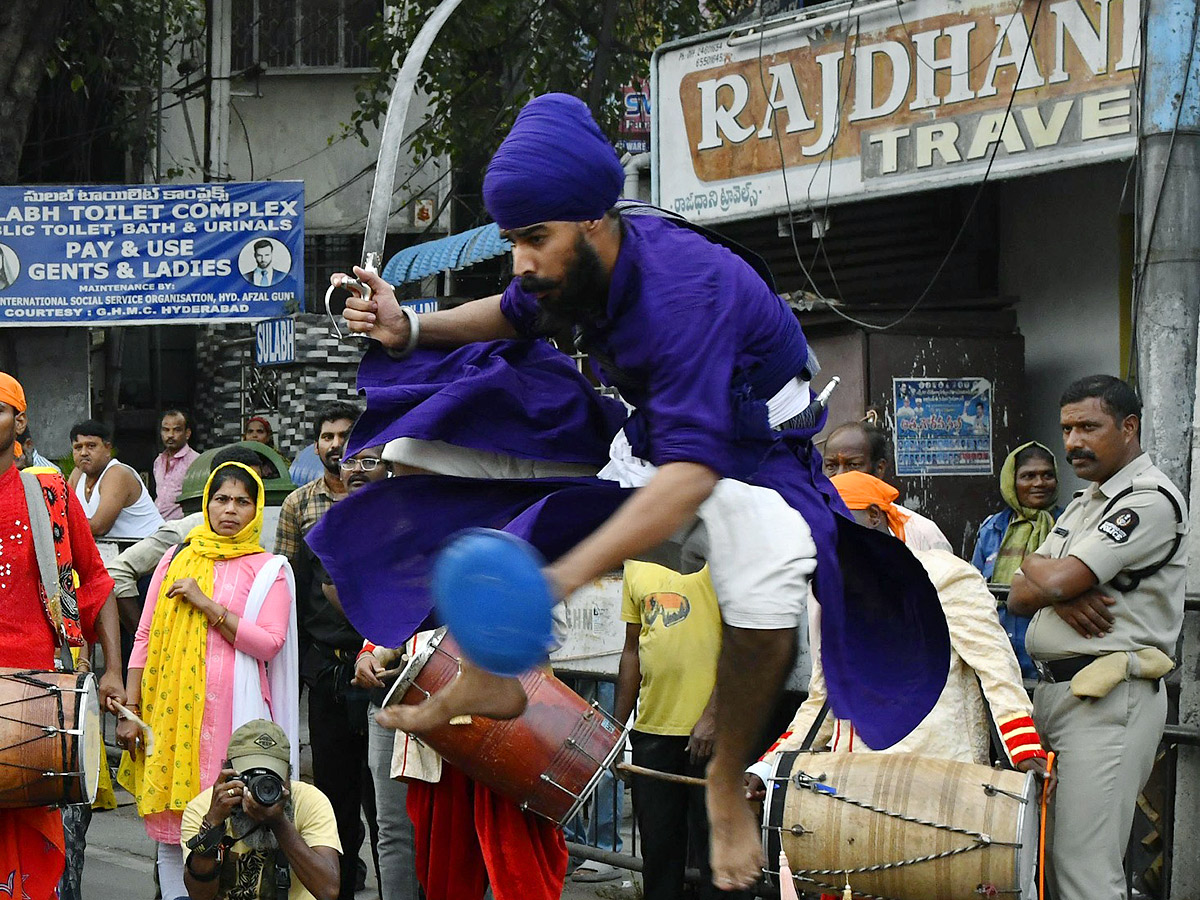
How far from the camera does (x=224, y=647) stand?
247 inches

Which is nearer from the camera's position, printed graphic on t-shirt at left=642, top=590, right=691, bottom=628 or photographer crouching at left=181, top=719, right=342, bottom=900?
photographer crouching at left=181, top=719, right=342, bottom=900

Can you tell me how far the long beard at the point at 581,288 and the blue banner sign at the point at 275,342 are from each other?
1204 centimetres

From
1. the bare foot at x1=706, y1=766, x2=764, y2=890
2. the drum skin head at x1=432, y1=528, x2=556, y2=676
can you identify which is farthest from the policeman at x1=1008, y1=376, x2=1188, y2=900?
the drum skin head at x1=432, y1=528, x2=556, y2=676

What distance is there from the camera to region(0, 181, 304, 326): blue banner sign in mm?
14141

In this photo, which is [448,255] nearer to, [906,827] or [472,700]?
[906,827]

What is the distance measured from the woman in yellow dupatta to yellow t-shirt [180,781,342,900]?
341 millimetres

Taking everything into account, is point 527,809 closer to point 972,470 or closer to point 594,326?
point 594,326

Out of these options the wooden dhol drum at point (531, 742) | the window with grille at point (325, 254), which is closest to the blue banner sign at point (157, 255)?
the window with grille at point (325, 254)

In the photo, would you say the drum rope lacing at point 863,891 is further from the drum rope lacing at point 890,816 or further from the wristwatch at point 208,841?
the wristwatch at point 208,841

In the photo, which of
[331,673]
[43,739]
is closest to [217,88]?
[331,673]

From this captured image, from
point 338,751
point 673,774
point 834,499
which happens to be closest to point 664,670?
point 673,774

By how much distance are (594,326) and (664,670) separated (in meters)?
3.15

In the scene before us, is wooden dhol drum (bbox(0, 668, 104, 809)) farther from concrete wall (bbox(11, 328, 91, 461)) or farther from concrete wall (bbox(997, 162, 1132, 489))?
concrete wall (bbox(11, 328, 91, 461))

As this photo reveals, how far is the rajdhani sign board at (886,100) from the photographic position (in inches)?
320
